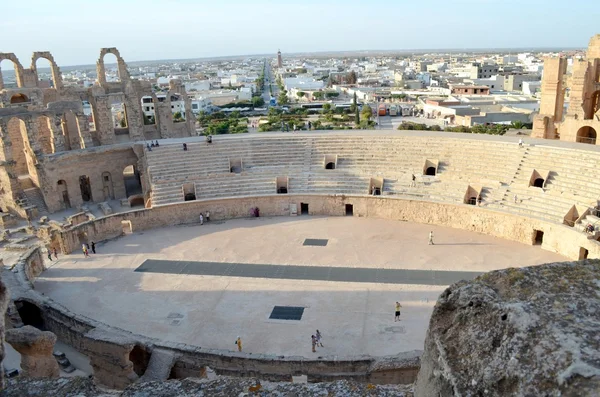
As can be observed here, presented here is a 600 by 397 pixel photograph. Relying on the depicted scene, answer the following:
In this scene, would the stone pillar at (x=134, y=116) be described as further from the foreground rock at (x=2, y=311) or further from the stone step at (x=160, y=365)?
the foreground rock at (x=2, y=311)

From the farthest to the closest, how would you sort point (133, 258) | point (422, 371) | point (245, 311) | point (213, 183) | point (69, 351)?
point (213, 183), point (133, 258), point (245, 311), point (69, 351), point (422, 371)

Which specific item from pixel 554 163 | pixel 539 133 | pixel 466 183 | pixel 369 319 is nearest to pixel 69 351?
pixel 369 319

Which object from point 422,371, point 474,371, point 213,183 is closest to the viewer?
point 474,371

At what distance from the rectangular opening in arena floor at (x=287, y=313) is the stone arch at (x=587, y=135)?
1546 centimetres

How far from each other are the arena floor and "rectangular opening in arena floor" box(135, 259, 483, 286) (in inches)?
8.4

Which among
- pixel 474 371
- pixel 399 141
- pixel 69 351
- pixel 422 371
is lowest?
pixel 69 351

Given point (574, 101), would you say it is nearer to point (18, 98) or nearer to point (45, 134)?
point (45, 134)

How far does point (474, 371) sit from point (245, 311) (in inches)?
422

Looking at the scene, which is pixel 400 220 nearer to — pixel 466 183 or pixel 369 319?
pixel 466 183

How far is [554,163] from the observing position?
18109 millimetres

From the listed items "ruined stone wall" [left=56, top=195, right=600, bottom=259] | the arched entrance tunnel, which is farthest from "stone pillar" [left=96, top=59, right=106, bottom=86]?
the arched entrance tunnel

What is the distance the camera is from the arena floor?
A: 1190 centimetres

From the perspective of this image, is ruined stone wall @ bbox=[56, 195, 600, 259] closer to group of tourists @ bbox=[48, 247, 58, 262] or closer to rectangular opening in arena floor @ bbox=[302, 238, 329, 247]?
group of tourists @ bbox=[48, 247, 58, 262]

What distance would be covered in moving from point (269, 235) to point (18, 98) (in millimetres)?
15931
